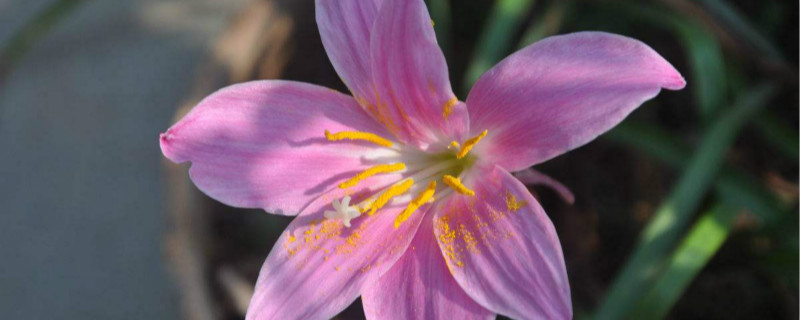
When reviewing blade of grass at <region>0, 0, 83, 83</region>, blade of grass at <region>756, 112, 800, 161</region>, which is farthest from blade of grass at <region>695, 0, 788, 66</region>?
blade of grass at <region>0, 0, 83, 83</region>

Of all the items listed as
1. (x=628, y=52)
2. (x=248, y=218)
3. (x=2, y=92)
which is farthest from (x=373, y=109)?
(x=2, y=92)

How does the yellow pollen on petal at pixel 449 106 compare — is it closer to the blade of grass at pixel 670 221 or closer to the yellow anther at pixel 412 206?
the yellow anther at pixel 412 206

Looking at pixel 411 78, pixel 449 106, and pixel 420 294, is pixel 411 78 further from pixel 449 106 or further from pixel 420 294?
pixel 420 294

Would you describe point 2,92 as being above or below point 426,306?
below

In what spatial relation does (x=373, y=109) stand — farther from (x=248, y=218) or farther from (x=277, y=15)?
(x=248, y=218)

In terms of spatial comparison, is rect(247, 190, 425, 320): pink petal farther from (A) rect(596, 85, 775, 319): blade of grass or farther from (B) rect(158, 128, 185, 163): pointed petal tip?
(A) rect(596, 85, 775, 319): blade of grass

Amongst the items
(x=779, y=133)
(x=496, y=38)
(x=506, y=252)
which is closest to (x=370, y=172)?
(x=506, y=252)
